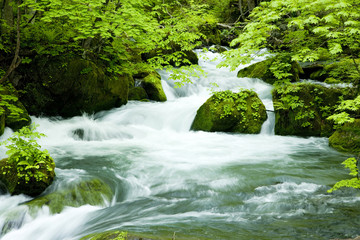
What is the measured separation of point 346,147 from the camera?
293 inches

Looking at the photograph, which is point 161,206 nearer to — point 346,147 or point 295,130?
point 346,147

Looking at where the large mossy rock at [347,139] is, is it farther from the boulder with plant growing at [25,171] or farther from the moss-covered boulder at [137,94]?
the moss-covered boulder at [137,94]

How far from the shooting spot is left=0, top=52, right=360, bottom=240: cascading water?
3.47 m

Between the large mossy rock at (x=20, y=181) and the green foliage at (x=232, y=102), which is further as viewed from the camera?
the green foliage at (x=232, y=102)

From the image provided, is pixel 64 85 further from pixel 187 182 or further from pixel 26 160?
pixel 187 182

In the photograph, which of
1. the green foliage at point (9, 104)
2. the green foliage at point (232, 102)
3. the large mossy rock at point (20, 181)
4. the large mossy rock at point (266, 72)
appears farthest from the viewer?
the large mossy rock at point (266, 72)

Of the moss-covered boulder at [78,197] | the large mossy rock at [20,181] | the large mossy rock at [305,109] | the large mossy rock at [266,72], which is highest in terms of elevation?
the large mossy rock at [266,72]

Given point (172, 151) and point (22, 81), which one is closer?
point (172, 151)

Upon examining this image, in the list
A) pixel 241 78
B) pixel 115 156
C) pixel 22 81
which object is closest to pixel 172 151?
pixel 115 156

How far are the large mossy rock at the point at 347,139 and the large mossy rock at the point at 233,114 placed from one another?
2341 mm

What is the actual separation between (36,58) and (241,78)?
9.53 meters

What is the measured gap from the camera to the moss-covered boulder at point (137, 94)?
1183 centimetres

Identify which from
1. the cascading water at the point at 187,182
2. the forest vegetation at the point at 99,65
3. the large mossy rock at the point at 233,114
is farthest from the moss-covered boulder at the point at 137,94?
the large mossy rock at the point at 233,114

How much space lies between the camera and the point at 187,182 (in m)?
5.27
